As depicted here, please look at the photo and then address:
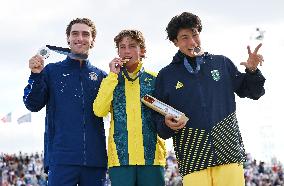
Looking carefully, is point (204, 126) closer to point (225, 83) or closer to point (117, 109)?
point (225, 83)

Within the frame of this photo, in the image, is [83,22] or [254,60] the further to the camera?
[83,22]

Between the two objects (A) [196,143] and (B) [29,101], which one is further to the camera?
(B) [29,101]

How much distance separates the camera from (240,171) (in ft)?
14.9

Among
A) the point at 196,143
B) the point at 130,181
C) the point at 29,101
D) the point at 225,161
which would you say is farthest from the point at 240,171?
the point at 29,101

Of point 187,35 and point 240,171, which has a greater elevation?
point 187,35

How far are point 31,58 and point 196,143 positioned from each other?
Result: 1.85 metres

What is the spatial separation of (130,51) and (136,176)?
4.27 feet

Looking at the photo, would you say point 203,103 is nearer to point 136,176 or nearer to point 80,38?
point 136,176

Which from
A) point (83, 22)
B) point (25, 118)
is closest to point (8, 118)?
point (25, 118)

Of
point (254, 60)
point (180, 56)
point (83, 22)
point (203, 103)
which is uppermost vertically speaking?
point (83, 22)

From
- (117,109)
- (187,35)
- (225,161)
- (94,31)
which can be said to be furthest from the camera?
(94,31)

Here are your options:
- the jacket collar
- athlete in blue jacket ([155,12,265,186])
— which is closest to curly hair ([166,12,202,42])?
athlete in blue jacket ([155,12,265,186])

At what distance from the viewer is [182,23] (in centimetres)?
484

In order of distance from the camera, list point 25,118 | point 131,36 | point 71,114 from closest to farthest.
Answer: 1. point 71,114
2. point 131,36
3. point 25,118
